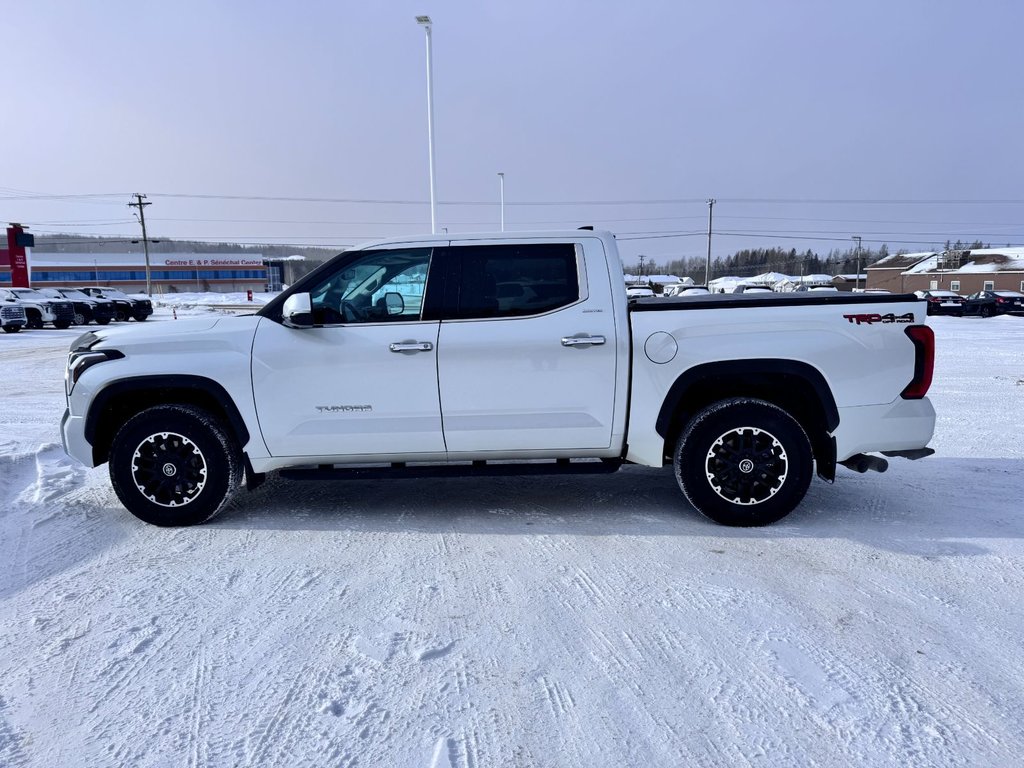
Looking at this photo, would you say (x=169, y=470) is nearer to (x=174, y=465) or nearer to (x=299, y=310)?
(x=174, y=465)

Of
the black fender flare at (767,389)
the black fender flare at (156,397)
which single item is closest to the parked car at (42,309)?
the black fender flare at (156,397)

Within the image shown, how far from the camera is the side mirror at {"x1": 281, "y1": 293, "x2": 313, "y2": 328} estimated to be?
420 cm

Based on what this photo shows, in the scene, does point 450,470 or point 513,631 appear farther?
point 450,470

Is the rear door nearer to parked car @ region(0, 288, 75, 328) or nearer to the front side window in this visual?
the front side window

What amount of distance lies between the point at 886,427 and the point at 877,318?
2.40 ft

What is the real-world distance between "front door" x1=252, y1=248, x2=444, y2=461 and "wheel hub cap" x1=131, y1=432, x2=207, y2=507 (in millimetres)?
530

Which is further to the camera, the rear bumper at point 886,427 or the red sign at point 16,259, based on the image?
the red sign at point 16,259

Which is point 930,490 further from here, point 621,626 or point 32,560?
point 32,560

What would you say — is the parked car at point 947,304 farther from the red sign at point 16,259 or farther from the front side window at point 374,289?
the red sign at point 16,259

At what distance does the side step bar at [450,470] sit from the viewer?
444 cm

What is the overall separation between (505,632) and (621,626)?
0.56 meters

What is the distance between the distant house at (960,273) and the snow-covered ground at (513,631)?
6327 cm

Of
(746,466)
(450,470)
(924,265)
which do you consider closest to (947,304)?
(746,466)

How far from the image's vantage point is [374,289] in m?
4.46
